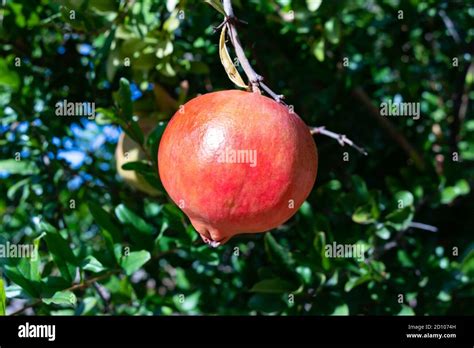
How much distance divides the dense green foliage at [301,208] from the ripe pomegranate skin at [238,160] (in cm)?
33

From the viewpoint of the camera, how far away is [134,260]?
923 mm

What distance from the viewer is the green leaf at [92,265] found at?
90 centimetres

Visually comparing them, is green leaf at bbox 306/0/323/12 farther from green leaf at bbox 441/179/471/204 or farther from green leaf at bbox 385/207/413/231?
green leaf at bbox 441/179/471/204

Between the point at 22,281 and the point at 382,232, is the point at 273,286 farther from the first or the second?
the point at 22,281

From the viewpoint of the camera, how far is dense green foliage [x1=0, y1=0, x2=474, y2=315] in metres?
1.00

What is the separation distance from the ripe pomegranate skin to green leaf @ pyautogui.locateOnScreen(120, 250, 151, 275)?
0.34 meters

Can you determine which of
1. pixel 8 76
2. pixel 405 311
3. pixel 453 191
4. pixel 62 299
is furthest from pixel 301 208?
pixel 8 76

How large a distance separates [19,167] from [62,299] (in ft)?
1.51

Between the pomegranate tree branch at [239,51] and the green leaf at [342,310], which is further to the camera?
the green leaf at [342,310]

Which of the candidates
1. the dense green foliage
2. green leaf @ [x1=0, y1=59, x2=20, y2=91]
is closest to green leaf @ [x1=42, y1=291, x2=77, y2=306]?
the dense green foliage

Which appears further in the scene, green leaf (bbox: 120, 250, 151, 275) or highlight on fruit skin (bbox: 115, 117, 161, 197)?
highlight on fruit skin (bbox: 115, 117, 161, 197)

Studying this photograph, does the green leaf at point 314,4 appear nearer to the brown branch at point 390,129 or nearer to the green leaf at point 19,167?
the brown branch at point 390,129

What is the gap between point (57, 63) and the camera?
4.20 feet

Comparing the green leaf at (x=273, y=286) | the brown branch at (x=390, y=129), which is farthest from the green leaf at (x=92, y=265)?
the brown branch at (x=390, y=129)
